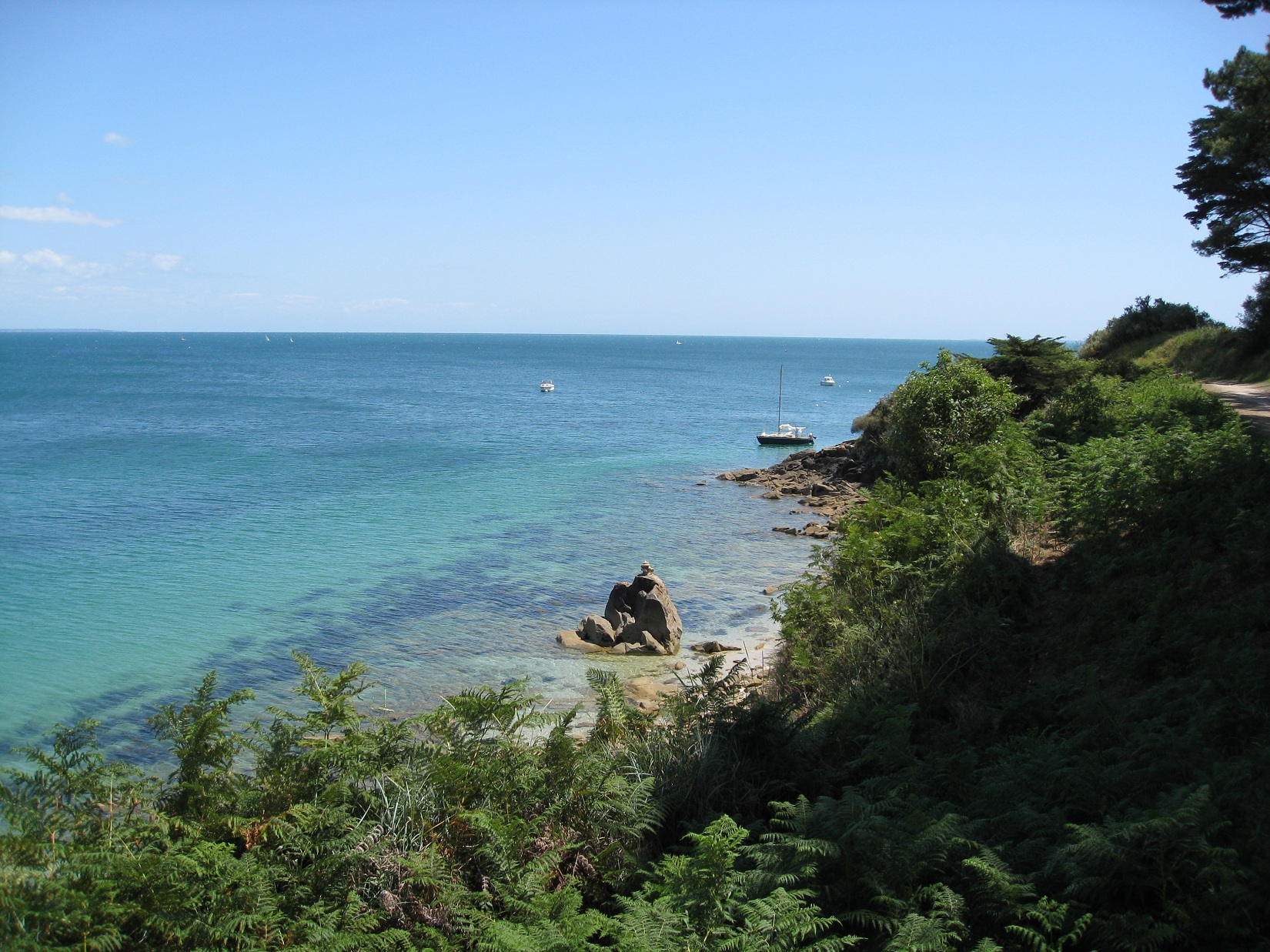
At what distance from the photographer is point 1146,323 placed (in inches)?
1583

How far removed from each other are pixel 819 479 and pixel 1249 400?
19.3 meters

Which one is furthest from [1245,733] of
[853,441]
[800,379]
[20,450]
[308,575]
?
[800,379]

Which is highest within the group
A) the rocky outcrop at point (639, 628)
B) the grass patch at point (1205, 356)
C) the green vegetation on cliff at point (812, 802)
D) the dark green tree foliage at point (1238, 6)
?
the dark green tree foliage at point (1238, 6)

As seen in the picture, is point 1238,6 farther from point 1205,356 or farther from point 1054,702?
point 1205,356

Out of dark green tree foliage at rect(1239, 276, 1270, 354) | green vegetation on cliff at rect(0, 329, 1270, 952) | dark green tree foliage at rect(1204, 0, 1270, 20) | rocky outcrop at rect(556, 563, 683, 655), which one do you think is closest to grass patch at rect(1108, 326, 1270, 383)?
dark green tree foliage at rect(1239, 276, 1270, 354)

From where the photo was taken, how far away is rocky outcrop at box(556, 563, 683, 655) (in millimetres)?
19047

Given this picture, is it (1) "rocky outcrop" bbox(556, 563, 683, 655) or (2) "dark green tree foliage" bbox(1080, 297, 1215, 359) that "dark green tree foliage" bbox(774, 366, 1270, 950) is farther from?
(2) "dark green tree foliage" bbox(1080, 297, 1215, 359)

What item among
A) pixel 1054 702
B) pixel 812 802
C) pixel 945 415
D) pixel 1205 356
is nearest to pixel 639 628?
pixel 945 415

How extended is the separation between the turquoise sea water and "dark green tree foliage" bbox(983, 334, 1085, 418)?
870cm

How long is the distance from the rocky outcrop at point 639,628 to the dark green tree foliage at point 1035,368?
13.6m

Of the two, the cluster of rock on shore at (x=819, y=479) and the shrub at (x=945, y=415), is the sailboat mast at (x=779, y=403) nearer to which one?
the cluster of rock on shore at (x=819, y=479)

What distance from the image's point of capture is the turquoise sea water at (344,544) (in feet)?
58.3

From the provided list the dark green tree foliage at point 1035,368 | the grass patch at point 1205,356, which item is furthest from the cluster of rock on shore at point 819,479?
the grass patch at point 1205,356

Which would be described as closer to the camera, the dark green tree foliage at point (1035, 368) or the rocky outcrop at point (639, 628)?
the rocky outcrop at point (639, 628)
